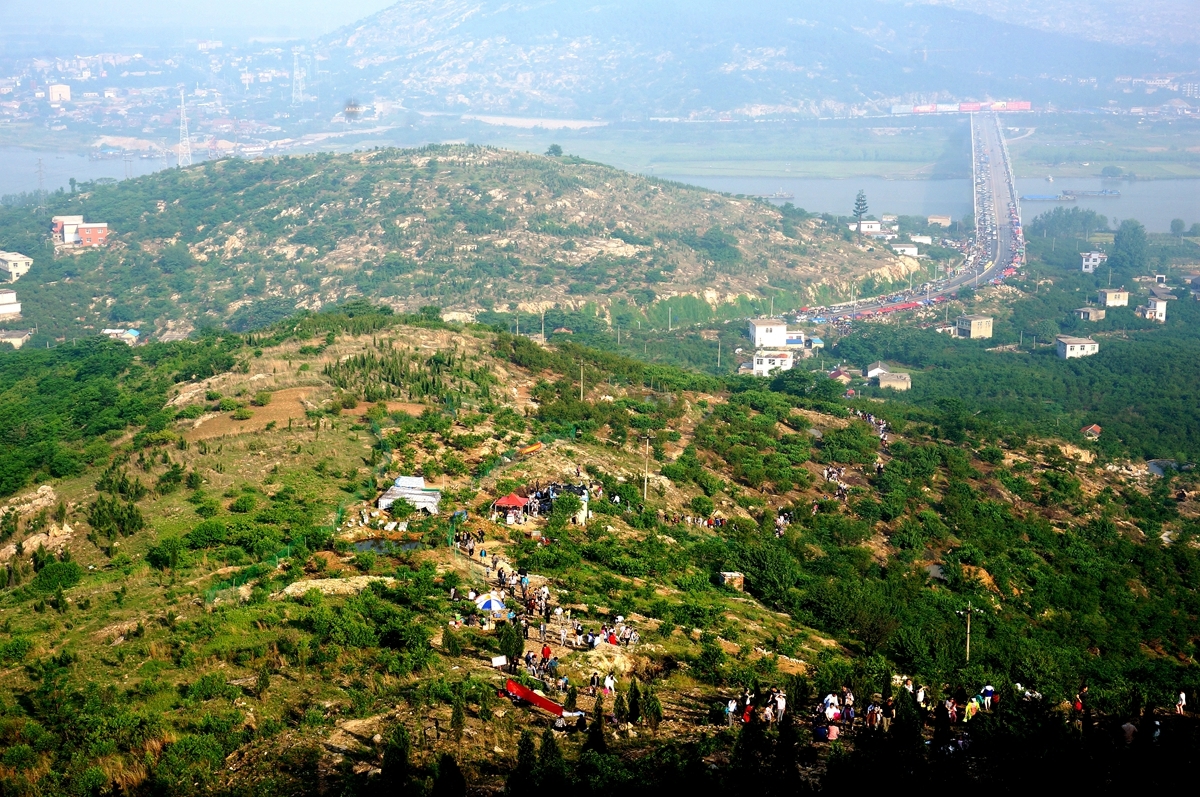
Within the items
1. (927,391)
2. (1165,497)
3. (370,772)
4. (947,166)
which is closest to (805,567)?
(370,772)

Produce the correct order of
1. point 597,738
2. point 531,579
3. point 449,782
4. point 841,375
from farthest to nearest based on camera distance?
point 841,375, point 531,579, point 597,738, point 449,782

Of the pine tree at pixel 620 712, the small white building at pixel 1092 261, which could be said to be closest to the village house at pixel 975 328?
the small white building at pixel 1092 261

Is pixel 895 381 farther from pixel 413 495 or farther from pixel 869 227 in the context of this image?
pixel 869 227

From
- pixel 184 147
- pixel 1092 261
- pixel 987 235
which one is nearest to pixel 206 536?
pixel 1092 261

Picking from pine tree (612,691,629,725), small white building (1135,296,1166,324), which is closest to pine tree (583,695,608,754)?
pine tree (612,691,629,725)

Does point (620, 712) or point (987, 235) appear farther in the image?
point (987, 235)

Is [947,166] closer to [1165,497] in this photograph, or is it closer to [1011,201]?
[1011,201]
